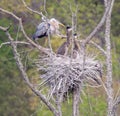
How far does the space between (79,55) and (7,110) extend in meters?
13.9

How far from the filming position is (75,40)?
9953 millimetres

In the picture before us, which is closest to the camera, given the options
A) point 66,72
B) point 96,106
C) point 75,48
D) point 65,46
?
point 66,72

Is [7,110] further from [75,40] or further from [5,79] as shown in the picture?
[75,40]

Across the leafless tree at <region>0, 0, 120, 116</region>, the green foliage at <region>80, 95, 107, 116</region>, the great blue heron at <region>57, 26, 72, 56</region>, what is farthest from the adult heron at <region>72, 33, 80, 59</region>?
the green foliage at <region>80, 95, 107, 116</region>

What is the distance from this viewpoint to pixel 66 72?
30.9ft

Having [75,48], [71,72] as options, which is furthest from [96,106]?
[71,72]

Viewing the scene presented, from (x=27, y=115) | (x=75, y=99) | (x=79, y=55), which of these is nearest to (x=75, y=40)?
(x=79, y=55)

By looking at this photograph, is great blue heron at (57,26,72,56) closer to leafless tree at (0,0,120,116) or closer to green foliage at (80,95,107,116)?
leafless tree at (0,0,120,116)

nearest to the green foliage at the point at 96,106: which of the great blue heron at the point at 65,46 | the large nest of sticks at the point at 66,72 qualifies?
the great blue heron at the point at 65,46

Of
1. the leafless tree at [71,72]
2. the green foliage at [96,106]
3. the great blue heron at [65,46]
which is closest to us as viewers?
the leafless tree at [71,72]

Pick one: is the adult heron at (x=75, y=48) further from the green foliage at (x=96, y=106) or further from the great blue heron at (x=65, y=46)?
the green foliage at (x=96, y=106)

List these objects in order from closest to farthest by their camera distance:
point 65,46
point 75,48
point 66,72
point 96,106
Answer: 1. point 66,72
2. point 75,48
3. point 65,46
4. point 96,106

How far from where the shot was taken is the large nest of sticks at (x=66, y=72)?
9.38 metres

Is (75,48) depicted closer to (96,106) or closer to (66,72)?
(66,72)
